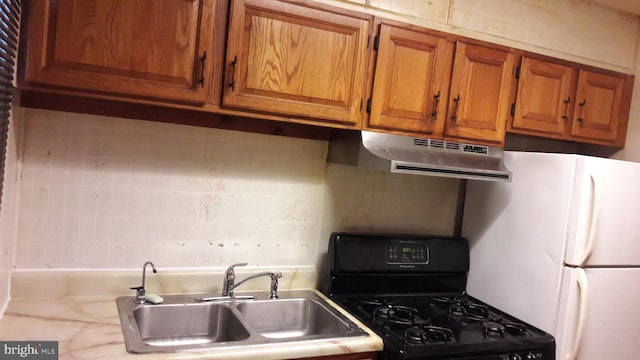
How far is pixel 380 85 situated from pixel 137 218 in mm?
1139

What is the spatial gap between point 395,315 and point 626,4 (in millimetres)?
2041

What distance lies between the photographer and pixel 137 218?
6.51 feet

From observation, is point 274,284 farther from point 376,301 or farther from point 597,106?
point 597,106

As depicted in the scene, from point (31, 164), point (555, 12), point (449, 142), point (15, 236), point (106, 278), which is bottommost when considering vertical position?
point (106, 278)

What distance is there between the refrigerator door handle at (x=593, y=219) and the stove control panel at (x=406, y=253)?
2.27ft

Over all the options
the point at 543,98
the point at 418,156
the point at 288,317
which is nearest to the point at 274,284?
the point at 288,317

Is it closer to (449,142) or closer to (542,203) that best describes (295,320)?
(449,142)

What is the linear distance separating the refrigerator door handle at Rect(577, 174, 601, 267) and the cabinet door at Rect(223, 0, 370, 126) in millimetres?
1020

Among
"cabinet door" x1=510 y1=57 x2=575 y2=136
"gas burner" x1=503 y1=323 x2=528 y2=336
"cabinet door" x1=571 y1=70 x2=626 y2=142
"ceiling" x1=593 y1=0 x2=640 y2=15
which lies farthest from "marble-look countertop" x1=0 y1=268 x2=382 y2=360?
"ceiling" x1=593 y1=0 x2=640 y2=15

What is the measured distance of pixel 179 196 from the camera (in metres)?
2.04

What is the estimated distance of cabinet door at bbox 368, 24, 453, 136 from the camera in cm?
197

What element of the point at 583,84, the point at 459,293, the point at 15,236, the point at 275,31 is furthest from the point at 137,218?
the point at 583,84

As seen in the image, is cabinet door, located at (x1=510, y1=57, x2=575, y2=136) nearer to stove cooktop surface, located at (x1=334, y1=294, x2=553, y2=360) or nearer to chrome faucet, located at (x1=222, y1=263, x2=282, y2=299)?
stove cooktop surface, located at (x1=334, y1=294, x2=553, y2=360)

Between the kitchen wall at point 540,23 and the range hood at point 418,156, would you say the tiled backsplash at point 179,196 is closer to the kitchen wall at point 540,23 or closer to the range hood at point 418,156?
the range hood at point 418,156
